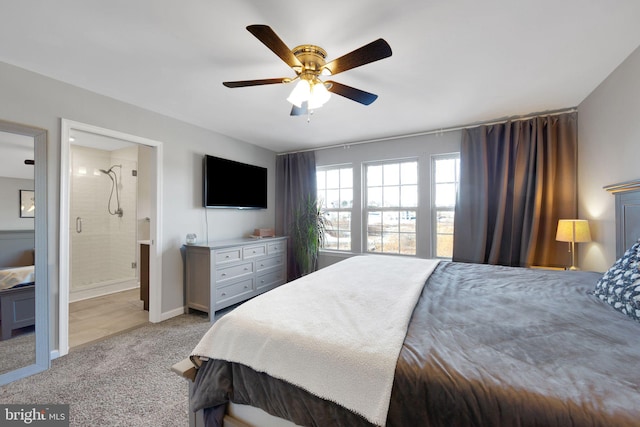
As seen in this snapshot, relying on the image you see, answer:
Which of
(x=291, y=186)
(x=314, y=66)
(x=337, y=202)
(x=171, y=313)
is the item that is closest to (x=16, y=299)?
(x=171, y=313)

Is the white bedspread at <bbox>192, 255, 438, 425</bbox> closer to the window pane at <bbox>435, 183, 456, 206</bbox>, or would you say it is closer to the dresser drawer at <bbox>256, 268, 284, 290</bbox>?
the dresser drawer at <bbox>256, 268, 284, 290</bbox>

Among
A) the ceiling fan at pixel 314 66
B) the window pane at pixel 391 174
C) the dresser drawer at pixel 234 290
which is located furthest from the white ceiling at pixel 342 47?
the dresser drawer at pixel 234 290

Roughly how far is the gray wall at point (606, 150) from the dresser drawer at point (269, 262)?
362cm

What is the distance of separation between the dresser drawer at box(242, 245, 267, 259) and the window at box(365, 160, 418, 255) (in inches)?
63.4

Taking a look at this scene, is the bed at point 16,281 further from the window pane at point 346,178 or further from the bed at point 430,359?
the window pane at point 346,178

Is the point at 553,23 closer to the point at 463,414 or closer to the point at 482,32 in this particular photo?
the point at 482,32

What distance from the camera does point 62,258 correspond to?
226 cm

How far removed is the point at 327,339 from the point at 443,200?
3203mm

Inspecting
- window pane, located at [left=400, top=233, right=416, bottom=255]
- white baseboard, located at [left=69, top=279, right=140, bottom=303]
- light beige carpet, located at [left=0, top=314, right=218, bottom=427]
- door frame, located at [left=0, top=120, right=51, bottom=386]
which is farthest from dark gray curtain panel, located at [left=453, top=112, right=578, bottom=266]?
white baseboard, located at [left=69, top=279, right=140, bottom=303]

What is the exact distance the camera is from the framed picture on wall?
2056mm

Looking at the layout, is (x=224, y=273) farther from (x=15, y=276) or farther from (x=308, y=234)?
(x=15, y=276)

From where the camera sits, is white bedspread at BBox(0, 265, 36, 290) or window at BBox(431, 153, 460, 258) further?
window at BBox(431, 153, 460, 258)

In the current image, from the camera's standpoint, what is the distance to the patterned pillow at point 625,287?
3.88 feet

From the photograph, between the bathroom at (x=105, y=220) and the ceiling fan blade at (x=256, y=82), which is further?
the bathroom at (x=105, y=220)
